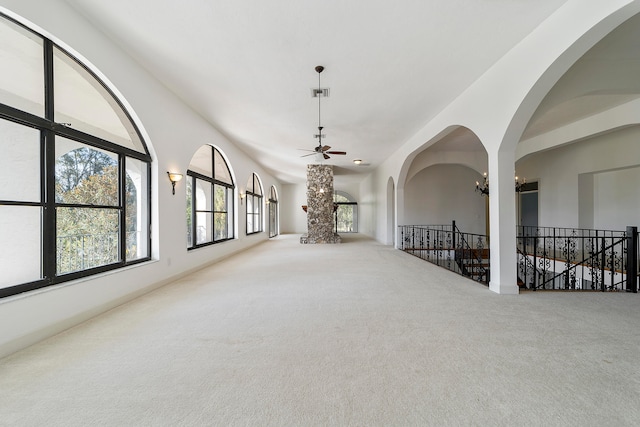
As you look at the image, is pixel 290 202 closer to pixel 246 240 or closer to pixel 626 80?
pixel 246 240

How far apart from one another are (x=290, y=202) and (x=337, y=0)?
50.4 feet

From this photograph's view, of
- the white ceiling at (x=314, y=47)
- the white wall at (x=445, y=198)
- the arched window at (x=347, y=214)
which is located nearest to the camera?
the white ceiling at (x=314, y=47)

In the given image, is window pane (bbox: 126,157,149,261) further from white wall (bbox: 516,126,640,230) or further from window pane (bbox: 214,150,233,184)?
white wall (bbox: 516,126,640,230)

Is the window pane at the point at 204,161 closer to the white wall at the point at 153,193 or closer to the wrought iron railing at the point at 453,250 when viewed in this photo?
the white wall at the point at 153,193

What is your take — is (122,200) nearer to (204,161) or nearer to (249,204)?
(204,161)

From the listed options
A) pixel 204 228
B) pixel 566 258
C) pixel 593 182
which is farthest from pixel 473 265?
pixel 204 228

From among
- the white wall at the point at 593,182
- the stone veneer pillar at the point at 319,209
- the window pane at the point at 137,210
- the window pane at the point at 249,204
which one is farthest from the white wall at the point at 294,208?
the window pane at the point at 137,210

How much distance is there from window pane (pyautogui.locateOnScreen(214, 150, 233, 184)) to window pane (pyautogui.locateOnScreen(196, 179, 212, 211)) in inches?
18.1

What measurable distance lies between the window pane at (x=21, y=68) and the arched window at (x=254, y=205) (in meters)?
7.21

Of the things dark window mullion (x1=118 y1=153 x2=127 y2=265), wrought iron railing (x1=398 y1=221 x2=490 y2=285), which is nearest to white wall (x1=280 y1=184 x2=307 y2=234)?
wrought iron railing (x1=398 y1=221 x2=490 y2=285)

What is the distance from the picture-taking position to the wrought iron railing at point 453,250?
5.26 metres

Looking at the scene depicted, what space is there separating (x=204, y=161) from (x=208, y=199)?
0.95 m

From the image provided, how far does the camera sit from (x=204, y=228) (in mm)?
6566

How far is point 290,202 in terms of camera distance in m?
17.8
